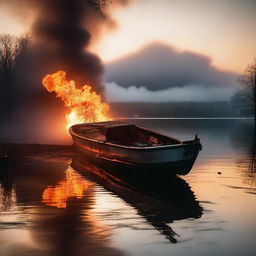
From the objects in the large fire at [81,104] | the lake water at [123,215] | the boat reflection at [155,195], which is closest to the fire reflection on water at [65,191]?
the lake water at [123,215]

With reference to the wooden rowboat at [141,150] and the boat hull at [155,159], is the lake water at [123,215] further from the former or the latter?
the wooden rowboat at [141,150]

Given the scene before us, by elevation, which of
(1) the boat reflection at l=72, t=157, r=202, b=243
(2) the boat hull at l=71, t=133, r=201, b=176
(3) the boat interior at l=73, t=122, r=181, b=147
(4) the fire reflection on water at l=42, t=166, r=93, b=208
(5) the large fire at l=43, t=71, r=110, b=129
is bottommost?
(1) the boat reflection at l=72, t=157, r=202, b=243

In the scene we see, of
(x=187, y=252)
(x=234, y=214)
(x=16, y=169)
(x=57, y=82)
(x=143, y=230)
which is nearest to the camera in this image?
(x=187, y=252)

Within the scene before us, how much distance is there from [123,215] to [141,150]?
632 cm

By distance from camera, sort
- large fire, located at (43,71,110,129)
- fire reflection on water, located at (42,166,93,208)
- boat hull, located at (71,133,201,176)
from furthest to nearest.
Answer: large fire, located at (43,71,110,129) < boat hull, located at (71,133,201,176) < fire reflection on water, located at (42,166,93,208)

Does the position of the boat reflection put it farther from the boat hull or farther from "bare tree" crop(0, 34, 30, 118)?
"bare tree" crop(0, 34, 30, 118)

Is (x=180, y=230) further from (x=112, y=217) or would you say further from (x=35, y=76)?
(x=35, y=76)

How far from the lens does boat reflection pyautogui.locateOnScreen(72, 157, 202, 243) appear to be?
496 inches

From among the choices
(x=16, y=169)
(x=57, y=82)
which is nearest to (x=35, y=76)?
(x=57, y=82)

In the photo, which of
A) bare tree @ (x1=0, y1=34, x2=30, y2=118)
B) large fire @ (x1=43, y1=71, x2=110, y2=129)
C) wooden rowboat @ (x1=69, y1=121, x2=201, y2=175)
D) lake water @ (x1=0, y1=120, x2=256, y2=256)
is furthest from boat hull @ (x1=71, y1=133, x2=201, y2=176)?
bare tree @ (x1=0, y1=34, x2=30, y2=118)

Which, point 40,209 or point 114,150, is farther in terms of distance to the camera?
point 114,150

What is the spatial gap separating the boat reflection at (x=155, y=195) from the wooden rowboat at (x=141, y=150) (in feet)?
A: 2.29

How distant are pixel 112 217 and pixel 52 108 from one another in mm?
60577

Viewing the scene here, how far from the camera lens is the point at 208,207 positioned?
14016mm
